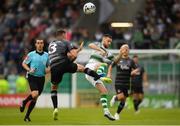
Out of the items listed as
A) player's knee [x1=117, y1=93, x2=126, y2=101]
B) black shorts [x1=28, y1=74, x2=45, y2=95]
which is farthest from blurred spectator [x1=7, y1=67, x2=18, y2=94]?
black shorts [x1=28, y1=74, x2=45, y2=95]

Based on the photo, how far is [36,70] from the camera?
1001 inches

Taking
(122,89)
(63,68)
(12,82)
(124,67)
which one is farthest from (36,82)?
(12,82)

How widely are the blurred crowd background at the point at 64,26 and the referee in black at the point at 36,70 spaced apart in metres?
13.1

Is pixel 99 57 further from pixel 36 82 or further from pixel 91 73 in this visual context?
pixel 36 82

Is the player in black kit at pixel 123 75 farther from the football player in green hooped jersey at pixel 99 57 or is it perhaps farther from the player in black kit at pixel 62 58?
the player in black kit at pixel 62 58

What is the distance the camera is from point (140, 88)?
34438 mm

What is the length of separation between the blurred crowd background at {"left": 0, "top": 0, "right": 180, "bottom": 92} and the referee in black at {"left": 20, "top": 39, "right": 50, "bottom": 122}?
517 inches

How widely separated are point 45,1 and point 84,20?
4.90 m

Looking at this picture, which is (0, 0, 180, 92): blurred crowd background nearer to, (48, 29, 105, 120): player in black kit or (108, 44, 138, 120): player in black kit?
(108, 44, 138, 120): player in black kit

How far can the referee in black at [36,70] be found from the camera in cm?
2514

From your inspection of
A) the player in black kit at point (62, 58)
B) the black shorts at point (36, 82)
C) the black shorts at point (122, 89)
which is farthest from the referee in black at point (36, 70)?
the black shorts at point (122, 89)

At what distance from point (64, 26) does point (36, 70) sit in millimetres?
16888

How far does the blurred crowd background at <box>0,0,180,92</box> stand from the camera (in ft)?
129

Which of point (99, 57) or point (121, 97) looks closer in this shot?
point (99, 57)
